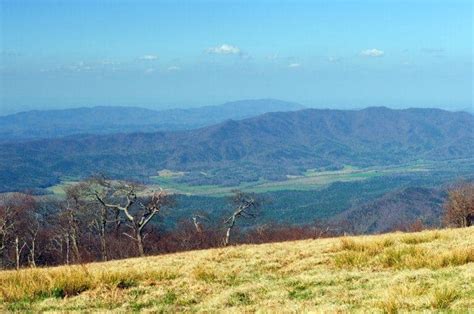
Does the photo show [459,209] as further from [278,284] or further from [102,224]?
[278,284]

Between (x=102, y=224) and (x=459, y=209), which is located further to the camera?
(x=459, y=209)

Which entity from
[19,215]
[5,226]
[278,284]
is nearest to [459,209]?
[5,226]

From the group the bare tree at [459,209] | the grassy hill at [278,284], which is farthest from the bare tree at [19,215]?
the grassy hill at [278,284]

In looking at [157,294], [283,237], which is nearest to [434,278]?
[157,294]

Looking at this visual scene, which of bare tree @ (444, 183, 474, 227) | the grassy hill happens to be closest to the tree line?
bare tree @ (444, 183, 474, 227)

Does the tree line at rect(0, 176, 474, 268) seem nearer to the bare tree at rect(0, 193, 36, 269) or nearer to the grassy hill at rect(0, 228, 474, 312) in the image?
the bare tree at rect(0, 193, 36, 269)
